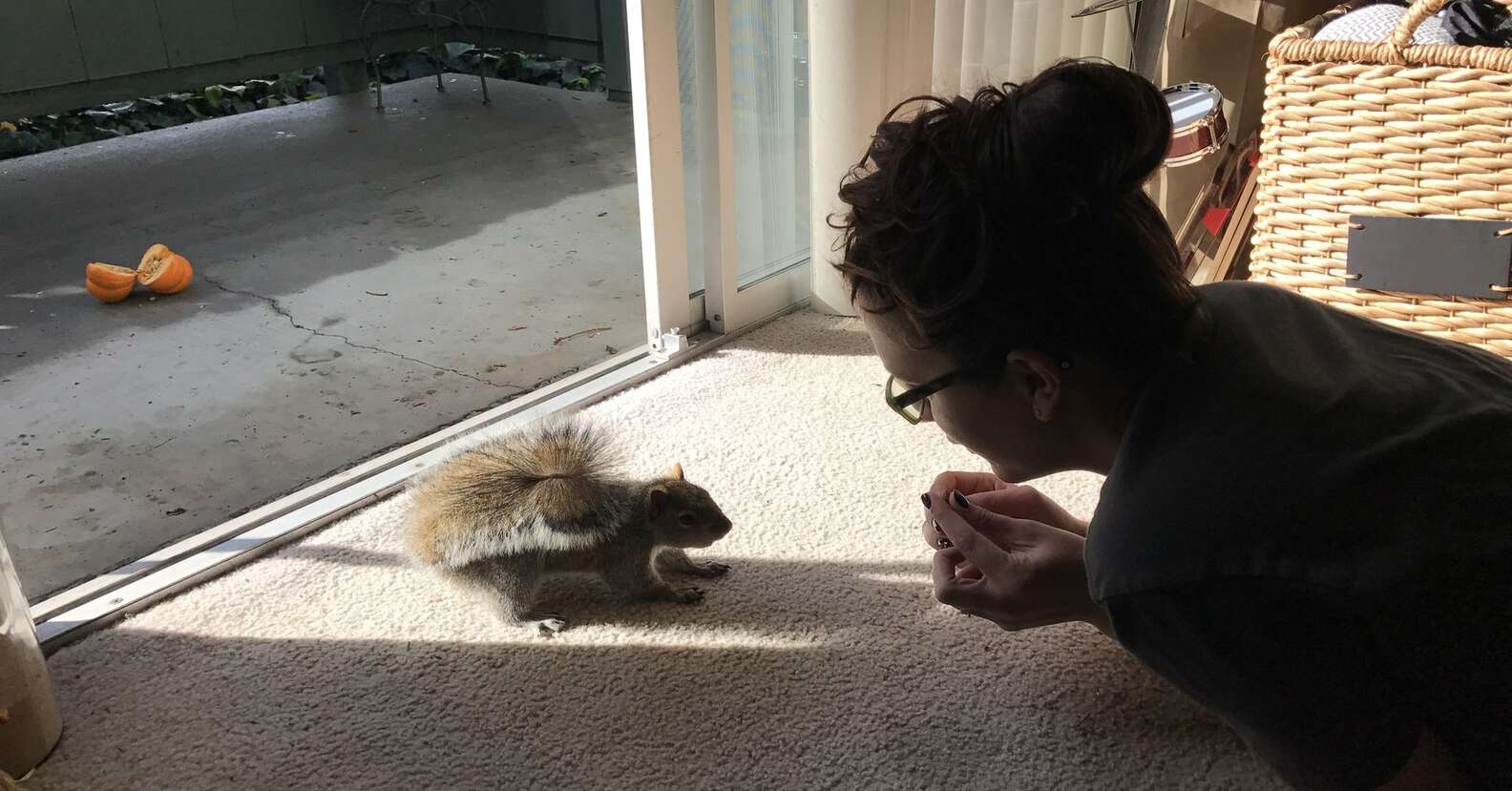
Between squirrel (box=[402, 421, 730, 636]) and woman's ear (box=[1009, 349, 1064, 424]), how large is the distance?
0.64 metres

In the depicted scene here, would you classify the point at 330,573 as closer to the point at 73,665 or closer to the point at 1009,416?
the point at 73,665

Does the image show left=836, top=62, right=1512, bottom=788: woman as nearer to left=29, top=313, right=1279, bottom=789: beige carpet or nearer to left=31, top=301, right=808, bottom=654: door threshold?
left=29, top=313, right=1279, bottom=789: beige carpet

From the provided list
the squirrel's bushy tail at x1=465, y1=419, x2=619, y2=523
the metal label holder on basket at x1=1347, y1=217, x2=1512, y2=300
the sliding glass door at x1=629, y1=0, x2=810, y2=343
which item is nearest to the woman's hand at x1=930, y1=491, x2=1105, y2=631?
the squirrel's bushy tail at x1=465, y1=419, x2=619, y2=523

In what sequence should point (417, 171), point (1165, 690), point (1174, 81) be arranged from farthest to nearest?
1. point (417, 171)
2. point (1174, 81)
3. point (1165, 690)

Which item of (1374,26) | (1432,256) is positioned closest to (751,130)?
(1374,26)

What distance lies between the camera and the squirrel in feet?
4.47

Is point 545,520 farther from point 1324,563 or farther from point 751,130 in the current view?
point 751,130

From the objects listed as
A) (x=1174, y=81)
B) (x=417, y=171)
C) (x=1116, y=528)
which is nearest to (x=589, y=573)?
(x=1116, y=528)

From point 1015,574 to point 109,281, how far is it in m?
2.13

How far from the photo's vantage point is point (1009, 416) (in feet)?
2.92

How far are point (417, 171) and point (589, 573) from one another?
2.16 m

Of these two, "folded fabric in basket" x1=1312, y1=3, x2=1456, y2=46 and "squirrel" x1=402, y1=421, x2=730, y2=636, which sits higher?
"folded fabric in basket" x1=1312, y1=3, x2=1456, y2=46

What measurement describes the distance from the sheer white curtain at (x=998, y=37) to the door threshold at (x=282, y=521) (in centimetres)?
80

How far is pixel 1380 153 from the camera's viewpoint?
1.75m
